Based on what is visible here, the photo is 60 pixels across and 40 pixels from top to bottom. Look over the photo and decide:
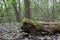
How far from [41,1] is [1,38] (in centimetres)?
841

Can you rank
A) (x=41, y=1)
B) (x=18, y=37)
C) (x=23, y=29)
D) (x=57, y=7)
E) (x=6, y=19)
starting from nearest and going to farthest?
1. (x=18, y=37)
2. (x=23, y=29)
3. (x=6, y=19)
4. (x=57, y=7)
5. (x=41, y=1)

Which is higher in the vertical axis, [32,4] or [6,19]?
[32,4]

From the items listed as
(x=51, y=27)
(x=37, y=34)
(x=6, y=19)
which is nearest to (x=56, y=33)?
(x=51, y=27)

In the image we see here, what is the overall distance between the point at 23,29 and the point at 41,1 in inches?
312

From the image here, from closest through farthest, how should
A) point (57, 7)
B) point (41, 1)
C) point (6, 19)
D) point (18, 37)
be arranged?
point (18, 37) < point (6, 19) < point (57, 7) < point (41, 1)

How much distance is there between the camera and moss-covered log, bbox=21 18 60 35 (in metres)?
4.98

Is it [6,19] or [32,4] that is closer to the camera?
[6,19]

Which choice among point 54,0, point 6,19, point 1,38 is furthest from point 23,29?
point 54,0

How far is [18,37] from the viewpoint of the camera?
4727 mm

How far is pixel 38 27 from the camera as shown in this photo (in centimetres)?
507

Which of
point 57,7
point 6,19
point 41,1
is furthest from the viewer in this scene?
point 41,1

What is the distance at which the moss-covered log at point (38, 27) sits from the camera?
196 inches

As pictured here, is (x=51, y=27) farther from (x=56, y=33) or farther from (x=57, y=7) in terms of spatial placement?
(x=57, y=7)

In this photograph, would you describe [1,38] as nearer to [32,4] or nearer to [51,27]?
[51,27]
